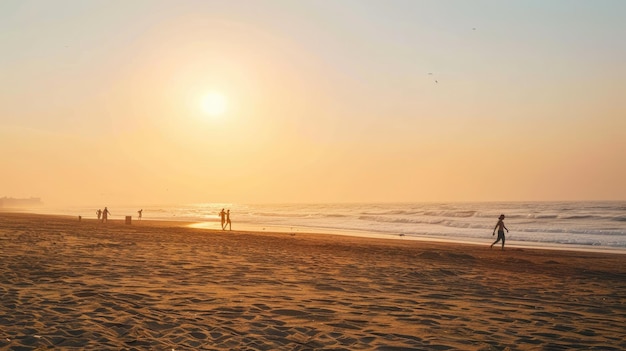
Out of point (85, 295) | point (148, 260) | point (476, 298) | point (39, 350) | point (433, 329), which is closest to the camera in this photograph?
point (39, 350)

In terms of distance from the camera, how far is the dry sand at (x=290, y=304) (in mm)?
6949

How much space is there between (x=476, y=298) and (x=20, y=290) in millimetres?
→ 10006

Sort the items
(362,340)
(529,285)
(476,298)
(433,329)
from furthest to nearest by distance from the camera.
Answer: (529,285) → (476,298) → (433,329) → (362,340)

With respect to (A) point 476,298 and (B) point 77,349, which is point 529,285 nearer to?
(A) point 476,298

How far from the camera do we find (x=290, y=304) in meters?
9.47

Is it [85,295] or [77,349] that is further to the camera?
[85,295]

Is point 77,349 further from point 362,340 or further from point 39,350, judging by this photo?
point 362,340

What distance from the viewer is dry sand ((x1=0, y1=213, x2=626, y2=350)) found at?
274 inches

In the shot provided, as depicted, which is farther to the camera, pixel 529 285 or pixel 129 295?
pixel 529 285

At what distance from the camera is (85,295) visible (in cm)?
943

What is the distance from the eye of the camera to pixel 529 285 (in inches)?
537

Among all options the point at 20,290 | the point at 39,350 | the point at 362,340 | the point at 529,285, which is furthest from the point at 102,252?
the point at 529,285


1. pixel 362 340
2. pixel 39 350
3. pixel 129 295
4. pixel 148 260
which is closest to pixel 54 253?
pixel 148 260

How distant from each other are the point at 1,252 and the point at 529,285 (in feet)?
55.7
